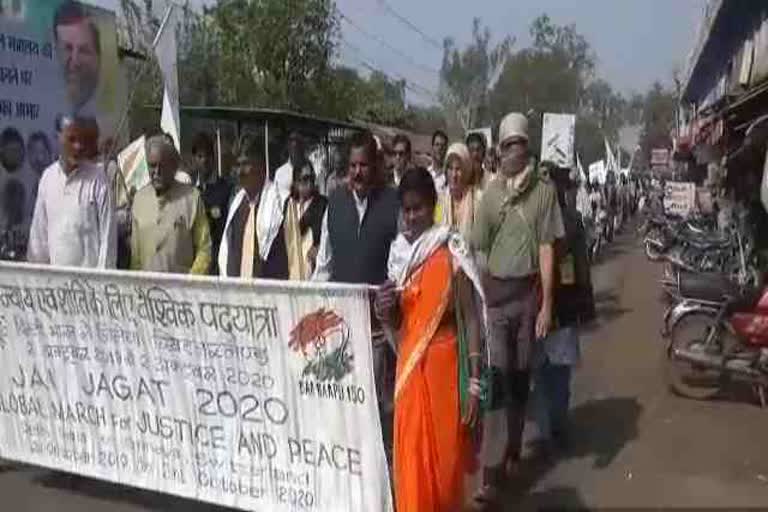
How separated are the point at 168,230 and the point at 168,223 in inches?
1.5

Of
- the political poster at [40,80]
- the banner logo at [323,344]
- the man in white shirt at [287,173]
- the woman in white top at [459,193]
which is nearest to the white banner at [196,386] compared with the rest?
the banner logo at [323,344]

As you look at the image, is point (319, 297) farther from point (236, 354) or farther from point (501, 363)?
point (501, 363)

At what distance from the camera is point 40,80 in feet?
23.0

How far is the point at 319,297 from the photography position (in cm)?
412

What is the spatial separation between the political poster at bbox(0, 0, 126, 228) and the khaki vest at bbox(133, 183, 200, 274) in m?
1.65

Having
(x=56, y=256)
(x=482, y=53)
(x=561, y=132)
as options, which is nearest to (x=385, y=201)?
(x=56, y=256)

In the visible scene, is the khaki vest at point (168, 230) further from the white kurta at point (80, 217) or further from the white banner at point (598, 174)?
the white banner at point (598, 174)

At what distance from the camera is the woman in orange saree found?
3912 mm

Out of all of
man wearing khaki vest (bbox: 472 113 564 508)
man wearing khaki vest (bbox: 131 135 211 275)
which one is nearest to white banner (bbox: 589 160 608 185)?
man wearing khaki vest (bbox: 472 113 564 508)

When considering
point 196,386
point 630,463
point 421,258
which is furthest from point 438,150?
point 421,258

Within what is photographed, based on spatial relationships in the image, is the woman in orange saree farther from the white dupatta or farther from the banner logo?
the banner logo

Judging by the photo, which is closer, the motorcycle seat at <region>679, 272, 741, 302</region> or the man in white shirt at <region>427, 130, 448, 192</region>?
the motorcycle seat at <region>679, 272, 741, 302</region>

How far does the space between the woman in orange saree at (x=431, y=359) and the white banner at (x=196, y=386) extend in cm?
15

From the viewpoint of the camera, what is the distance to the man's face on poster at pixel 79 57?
7.32 metres
